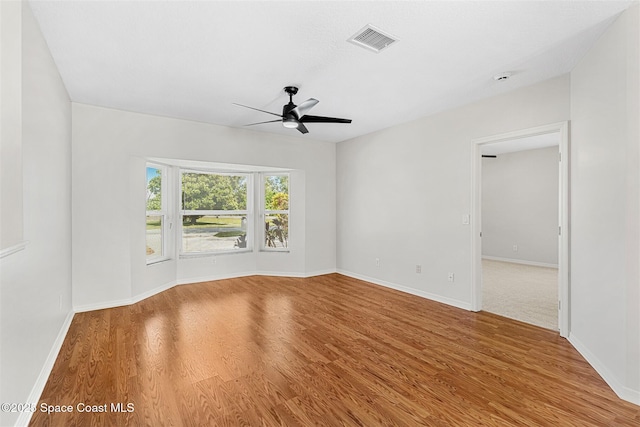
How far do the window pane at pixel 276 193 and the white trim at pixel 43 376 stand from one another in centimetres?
360

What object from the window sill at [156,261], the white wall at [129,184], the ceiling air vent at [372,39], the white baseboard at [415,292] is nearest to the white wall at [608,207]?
the white baseboard at [415,292]

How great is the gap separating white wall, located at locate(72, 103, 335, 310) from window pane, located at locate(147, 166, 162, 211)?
0.36m

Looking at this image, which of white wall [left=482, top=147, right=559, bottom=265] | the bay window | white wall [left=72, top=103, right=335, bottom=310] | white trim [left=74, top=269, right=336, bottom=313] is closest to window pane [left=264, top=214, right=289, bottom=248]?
the bay window

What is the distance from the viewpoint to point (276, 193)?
6.07 m

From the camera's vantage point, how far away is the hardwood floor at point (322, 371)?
1.92 m

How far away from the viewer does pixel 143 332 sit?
10.4 ft

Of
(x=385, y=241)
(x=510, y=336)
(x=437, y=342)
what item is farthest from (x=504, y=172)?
(x=437, y=342)

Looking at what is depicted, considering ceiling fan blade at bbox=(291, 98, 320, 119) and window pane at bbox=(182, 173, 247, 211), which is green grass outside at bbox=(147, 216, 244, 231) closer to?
window pane at bbox=(182, 173, 247, 211)

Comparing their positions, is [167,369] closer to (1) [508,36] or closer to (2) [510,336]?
(2) [510,336]

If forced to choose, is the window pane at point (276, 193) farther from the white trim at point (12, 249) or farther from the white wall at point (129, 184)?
the white trim at point (12, 249)

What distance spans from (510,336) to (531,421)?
1.39 meters

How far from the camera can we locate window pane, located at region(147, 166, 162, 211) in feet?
15.7

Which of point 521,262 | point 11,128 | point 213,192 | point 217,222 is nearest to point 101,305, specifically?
point 217,222

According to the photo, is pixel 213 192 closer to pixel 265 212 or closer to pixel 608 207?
pixel 265 212
